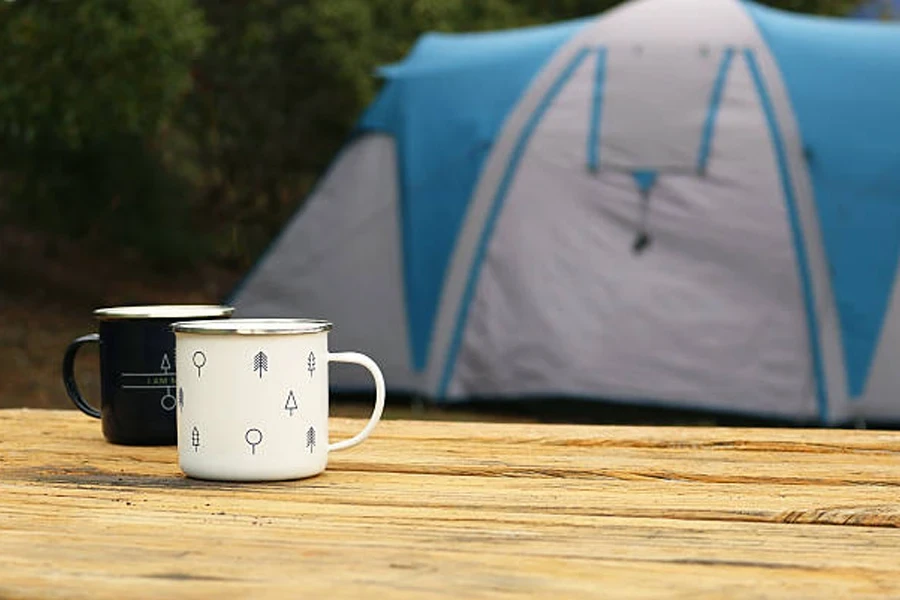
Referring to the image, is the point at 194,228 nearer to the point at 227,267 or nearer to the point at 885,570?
the point at 227,267

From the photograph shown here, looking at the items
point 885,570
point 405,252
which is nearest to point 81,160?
point 405,252

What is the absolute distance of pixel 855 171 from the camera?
4.58m

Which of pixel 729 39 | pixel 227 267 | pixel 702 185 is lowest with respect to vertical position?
pixel 227 267

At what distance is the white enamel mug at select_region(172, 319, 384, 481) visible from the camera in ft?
3.51

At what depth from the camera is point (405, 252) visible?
5.09 meters

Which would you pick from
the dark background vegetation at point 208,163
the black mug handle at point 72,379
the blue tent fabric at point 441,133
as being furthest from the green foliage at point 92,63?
the black mug handle at point 72,379

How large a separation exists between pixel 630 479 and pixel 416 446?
25 cm

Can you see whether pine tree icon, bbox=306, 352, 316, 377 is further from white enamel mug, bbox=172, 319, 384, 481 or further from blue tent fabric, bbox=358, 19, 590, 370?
blue tent fabric, bbox=358, 19, 590, 370

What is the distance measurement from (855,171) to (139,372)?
12.3 feet

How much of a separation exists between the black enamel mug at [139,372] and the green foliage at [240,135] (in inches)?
266

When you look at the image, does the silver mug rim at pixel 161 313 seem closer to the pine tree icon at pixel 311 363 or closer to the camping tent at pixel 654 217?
the pine tree icon at pixel 311 363

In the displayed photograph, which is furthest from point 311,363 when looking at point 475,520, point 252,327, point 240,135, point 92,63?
point 240,135

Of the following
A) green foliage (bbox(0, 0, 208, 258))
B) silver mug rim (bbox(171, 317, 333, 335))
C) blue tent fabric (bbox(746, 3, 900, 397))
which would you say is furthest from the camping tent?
silver mug rim (bbox(171, 317, 333, 335))

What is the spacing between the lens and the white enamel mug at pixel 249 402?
1.07 meters
